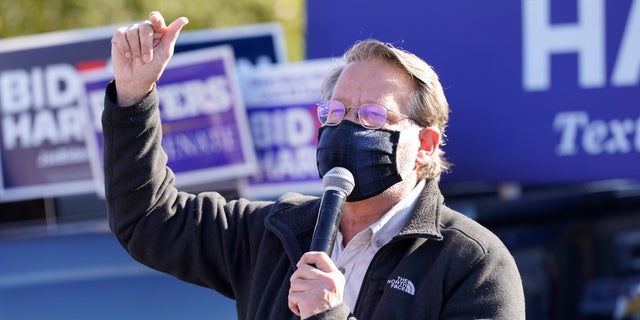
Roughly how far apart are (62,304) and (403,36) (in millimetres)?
1799

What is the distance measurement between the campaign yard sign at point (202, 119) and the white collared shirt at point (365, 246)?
6.03ft

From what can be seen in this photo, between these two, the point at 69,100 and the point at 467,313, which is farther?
the point at 69,100

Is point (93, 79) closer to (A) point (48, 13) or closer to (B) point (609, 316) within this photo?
(B) point (609, 316)

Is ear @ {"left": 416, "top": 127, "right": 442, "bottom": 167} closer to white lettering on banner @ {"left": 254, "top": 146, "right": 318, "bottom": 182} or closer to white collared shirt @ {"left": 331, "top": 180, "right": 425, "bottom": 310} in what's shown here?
white collared shirt @ {"left": 331, "top": 180, "right": 425, "bottom": 310}

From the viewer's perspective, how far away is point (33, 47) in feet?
14.0

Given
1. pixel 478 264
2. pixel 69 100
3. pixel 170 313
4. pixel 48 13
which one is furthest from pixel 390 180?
pixel 48 13

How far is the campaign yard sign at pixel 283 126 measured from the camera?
4387 mm

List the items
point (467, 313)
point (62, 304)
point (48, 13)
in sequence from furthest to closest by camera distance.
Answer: point (48, 13)
point (62, 304)
point (467, 313)

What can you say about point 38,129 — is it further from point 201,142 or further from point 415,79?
point 415,79

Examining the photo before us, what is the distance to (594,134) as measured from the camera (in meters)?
4.31

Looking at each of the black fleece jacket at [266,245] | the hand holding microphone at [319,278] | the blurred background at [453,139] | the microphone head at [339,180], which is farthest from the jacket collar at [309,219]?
the blurred background at [453,139]

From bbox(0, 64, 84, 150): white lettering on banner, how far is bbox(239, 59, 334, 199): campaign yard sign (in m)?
0.71

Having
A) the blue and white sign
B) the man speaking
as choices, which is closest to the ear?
the man speaking

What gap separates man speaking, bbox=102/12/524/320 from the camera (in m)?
2.36
